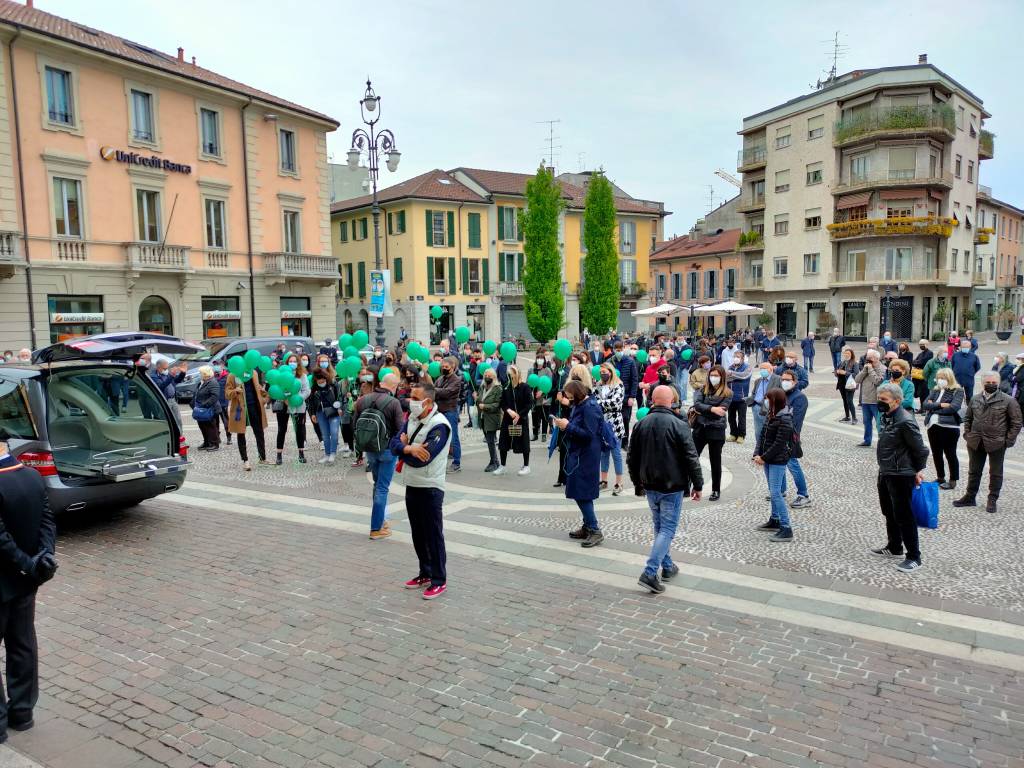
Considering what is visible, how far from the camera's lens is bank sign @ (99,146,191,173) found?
25.8 m

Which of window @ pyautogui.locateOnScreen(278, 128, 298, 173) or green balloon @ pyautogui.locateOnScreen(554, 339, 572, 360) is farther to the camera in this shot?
window @ pyautogui.locateOnScreen(278, 128, 298, 173)

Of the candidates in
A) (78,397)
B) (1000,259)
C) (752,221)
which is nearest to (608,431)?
(78,397)

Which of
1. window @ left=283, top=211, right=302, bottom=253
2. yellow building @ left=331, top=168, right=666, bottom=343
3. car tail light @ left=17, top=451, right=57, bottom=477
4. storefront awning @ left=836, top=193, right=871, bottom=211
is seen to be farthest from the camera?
yellow building @ left=331, top=168, right=666, bottom=343

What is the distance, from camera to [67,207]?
25016mm

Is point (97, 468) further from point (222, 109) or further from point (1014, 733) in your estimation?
point (222, 109)

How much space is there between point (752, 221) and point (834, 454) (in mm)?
44467

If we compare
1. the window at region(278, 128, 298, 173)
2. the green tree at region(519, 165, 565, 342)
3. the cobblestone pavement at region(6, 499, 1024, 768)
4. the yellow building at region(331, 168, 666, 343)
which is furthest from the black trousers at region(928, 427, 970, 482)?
the yellow building at region(331, 168, 666, 343)

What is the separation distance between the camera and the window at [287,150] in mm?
32156

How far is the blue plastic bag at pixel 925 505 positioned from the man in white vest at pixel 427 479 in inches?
176

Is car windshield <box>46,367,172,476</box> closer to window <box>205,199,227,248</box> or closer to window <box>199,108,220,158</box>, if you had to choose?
window <box>205,199,227,248</box>

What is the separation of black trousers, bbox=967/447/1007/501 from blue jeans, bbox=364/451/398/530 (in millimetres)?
7158

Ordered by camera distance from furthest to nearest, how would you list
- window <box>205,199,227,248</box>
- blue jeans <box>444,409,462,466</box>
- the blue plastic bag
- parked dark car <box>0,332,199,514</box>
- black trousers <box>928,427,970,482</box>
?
window <box>205,199,227,248</box>
blue jeans <box>444,409,462,466</box>
black trousers <box>928,427,970,482</box>
parked dark car <box>0,332,199,514</box>
the blue plastic bag

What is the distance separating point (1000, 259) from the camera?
184 feet

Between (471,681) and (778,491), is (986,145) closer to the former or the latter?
(778,491)
